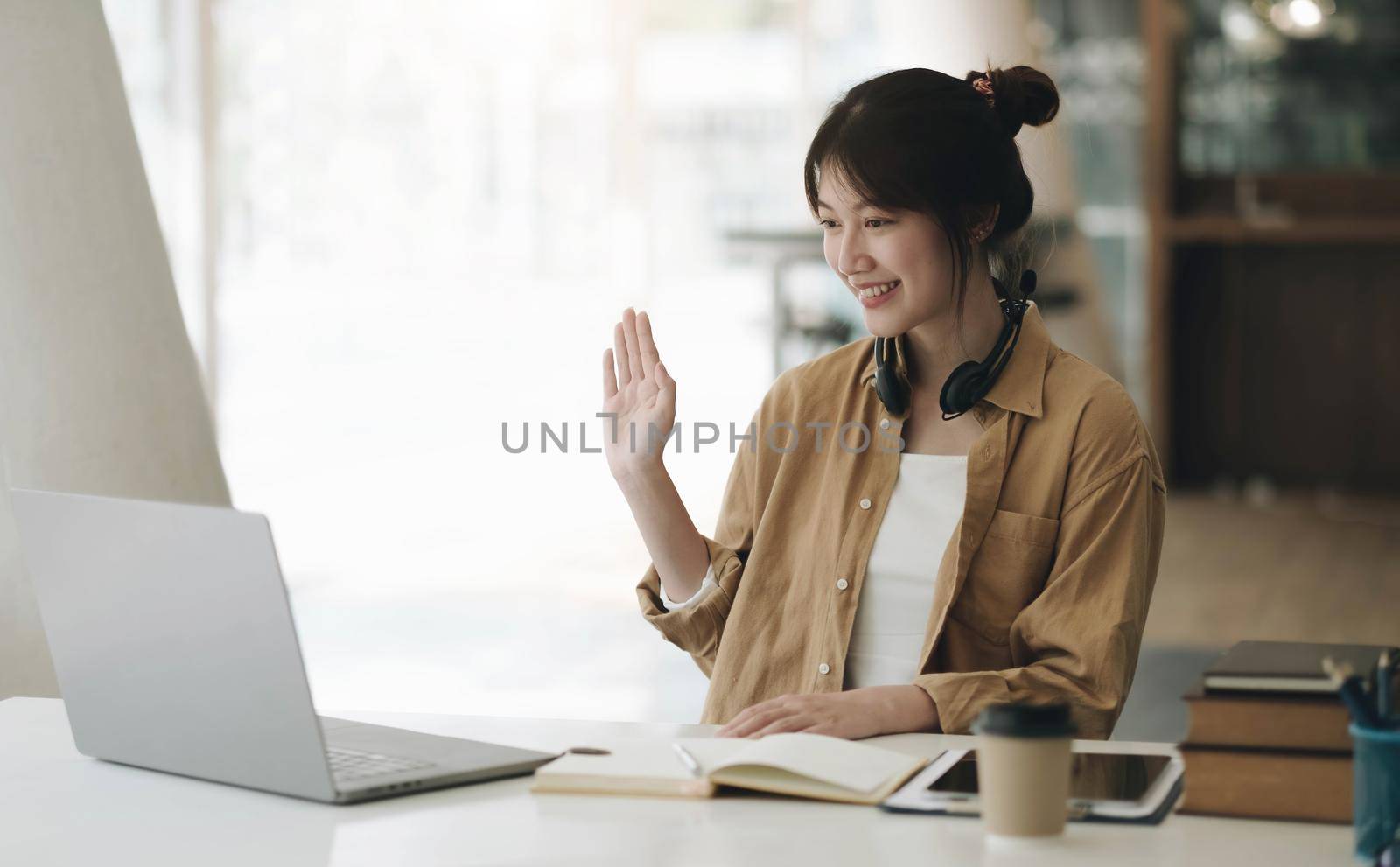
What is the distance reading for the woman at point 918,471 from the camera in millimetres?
1634

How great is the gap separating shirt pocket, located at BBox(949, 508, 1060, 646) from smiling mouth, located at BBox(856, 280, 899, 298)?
0.27 metres

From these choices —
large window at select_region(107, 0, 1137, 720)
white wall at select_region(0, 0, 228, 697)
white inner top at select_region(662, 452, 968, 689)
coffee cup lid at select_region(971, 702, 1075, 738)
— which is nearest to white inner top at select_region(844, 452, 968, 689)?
white inner top at select_region(662, 452, 968, 689)

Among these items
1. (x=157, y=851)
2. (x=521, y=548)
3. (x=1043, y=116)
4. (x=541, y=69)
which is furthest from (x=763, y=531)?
(x=541, y=69)

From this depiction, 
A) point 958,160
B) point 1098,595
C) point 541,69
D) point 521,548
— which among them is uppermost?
point 541,69

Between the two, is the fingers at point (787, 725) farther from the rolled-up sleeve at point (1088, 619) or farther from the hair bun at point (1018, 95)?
the hair bun at point (1018, 95)

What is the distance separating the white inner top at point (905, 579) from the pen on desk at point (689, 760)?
0.45m

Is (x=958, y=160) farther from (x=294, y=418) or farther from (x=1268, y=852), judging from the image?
(x=294, y=418)

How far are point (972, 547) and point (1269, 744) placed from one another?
55 centimetres

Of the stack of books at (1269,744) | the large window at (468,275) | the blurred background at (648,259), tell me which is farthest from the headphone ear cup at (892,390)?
the blurred background at (648,259)

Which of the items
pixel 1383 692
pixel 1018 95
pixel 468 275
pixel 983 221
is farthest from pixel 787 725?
pixel 468 275

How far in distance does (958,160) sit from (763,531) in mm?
473

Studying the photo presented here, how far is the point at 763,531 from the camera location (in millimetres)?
1807

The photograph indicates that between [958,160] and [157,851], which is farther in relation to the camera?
[958,160]

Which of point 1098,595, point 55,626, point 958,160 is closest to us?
point 55,626
